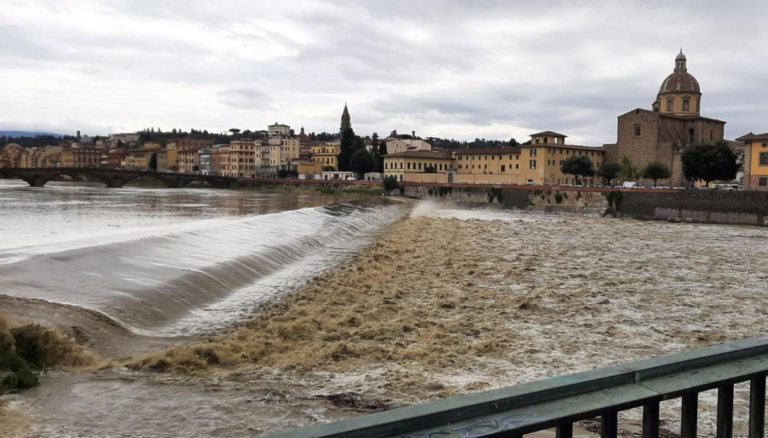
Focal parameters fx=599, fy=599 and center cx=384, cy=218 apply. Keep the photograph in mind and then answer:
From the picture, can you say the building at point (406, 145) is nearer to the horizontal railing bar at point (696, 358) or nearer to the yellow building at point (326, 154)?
the yellow building at point (326, 154)

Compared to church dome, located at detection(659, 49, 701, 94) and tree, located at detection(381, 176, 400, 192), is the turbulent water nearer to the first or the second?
tree, located at detection(381, 176, 400, 192)

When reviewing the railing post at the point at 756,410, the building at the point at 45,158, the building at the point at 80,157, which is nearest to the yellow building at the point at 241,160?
the building at the point at 80,157

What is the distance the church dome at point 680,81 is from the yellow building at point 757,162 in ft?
111

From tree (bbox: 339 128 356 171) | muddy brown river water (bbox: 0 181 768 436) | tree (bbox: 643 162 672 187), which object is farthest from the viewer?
tree (bbox: 339 128 356 171)

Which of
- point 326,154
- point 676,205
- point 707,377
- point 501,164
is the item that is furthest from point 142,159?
point 707,377

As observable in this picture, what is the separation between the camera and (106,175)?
283 feet

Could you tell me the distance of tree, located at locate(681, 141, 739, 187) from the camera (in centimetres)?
5441

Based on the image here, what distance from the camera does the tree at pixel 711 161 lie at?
2142 inches

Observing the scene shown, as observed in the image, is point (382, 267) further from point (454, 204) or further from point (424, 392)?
point (454, 204)

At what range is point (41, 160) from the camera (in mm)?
190375

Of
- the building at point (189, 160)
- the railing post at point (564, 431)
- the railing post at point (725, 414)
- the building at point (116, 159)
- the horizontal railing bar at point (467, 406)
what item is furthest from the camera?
the building at point (116, 159)

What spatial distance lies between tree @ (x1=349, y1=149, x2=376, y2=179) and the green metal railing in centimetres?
10256

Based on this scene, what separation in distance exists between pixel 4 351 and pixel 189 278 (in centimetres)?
546

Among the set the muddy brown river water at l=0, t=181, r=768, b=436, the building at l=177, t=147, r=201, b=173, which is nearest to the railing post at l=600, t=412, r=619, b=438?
the muddy brown river water at l=0, t=181, r=768, b=436
